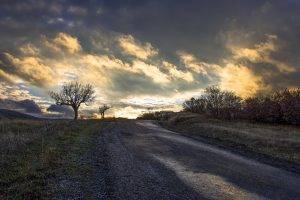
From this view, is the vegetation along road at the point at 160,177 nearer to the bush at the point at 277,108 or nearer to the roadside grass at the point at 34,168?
the roadside grass at the point at 34,168

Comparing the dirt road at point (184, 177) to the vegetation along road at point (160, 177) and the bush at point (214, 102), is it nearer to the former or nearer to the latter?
the vegetation along road at point (160, 177)

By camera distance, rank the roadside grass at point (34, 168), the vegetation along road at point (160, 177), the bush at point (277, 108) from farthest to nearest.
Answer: the bush at point (277, 108) < the vegetation along road at point (160, 177) < the roadside grass at point (34, 168)

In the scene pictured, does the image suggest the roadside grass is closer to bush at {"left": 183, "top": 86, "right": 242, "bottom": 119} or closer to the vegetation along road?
the vegetation along road

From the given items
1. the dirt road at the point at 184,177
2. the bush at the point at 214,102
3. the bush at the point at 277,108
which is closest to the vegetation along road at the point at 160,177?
the dirt road at the point at 184,177

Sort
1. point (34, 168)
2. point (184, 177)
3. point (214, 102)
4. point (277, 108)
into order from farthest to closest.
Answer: point (214, 102) → point (277, 108) → point (34, 168) → point (184, 177)

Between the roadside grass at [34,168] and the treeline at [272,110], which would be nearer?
the roadside grass at [34,168]

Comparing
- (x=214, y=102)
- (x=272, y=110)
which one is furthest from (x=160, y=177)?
(x=214, y=102)

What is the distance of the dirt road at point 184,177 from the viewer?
12.2 m

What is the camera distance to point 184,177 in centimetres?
1469

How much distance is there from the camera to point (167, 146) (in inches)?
989

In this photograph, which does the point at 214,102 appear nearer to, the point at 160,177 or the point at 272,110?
the point at 272,110

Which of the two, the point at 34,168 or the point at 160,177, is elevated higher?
the point at 34,168

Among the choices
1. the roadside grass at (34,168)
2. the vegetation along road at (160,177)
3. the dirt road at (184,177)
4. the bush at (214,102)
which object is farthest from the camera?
the bush at (214,102)

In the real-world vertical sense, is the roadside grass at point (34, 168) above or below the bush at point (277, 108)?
below
